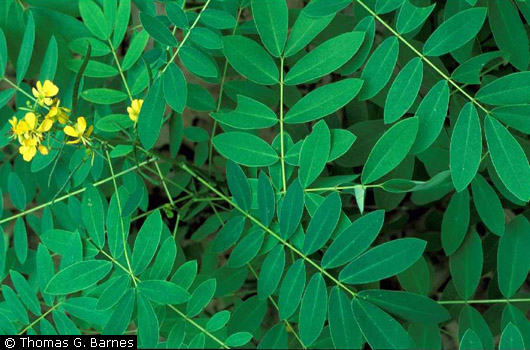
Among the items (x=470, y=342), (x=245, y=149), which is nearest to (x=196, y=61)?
(x=245, y=149)

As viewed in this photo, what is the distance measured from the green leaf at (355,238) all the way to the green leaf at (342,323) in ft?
0.16

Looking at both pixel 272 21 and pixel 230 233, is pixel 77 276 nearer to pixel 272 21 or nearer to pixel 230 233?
pixel 230 233

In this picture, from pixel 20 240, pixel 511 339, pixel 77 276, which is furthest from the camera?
pixel 20 240

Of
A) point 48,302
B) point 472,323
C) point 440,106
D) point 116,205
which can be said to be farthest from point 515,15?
point 48,302

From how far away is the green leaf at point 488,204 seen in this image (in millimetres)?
1000

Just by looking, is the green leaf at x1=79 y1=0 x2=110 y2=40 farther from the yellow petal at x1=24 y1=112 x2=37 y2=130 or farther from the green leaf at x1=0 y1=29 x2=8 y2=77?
the yellow petal at x1=24 y1=112 x2=37 y2=130

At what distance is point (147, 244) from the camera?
0.93 m

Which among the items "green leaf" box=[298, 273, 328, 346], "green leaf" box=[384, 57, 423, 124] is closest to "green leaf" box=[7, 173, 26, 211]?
"green leaf" box=[298, 273, 328, 346]

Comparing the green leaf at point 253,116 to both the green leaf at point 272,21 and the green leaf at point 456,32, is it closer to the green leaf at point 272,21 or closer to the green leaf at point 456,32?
the green leaf at point 272,21

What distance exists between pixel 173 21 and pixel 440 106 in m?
0.43

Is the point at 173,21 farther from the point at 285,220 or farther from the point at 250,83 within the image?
the point at 285,220

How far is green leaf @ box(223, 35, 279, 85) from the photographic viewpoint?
3.02 feet

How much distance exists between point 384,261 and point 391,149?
0.16 metres

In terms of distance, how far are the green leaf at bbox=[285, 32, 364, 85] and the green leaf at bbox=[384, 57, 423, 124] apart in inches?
3.2
